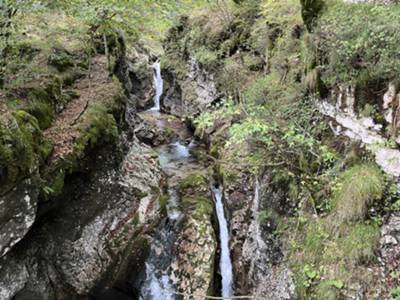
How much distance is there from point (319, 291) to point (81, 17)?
6.83 m

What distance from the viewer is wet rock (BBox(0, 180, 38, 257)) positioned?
4.65 m

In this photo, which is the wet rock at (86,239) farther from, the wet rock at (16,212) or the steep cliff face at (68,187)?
the wet rock at (16,212)

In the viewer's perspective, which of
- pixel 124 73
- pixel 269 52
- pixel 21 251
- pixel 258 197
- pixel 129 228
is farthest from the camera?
pixel 124 73

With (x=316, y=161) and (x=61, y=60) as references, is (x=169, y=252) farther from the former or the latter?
(x=61, y=60)

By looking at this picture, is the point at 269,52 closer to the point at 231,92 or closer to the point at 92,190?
the point at 231,92

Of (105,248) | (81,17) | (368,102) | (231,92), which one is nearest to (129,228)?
(105,248)

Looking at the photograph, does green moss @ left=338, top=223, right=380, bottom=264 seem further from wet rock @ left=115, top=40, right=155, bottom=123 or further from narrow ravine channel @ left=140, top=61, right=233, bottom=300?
wet rock @ left=115, top=40, right=155, bottom=123

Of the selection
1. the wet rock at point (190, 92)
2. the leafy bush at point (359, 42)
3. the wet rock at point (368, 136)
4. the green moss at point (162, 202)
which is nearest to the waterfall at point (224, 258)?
the green moss at point (162, 202)

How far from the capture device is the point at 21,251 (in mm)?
5641

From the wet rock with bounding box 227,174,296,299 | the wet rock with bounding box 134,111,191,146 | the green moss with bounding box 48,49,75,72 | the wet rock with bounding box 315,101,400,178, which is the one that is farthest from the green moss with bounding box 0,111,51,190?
the wet rock with bounding box 134,111,191,146

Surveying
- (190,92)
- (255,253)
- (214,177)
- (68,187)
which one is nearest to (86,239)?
(68,187)

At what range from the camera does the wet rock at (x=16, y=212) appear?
4.65 metres

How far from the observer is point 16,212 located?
4781 mm

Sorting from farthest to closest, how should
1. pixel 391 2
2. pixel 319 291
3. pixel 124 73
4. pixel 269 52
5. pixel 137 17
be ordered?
1. pixel 124 73
2. pixel 269 52
3. pixel 137 17
4. pixel 391 2
5. pixel 319 291
